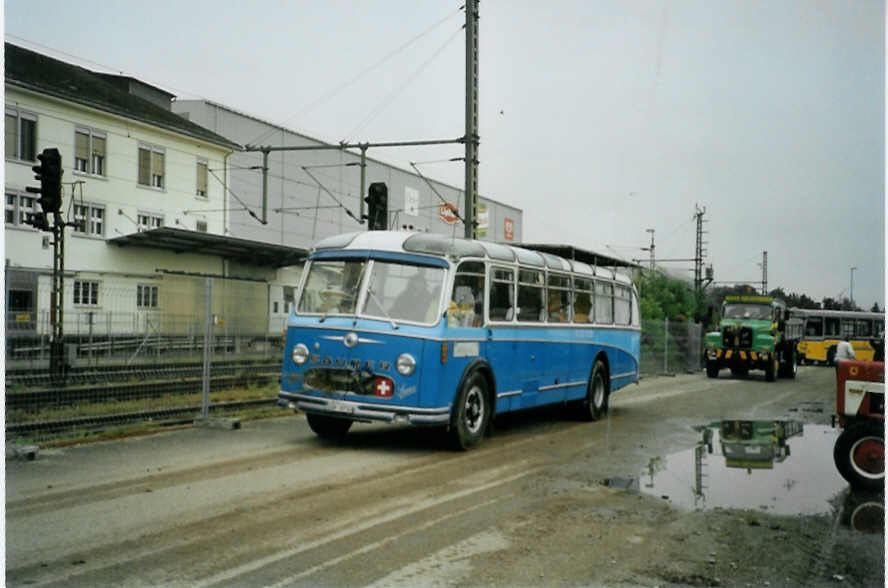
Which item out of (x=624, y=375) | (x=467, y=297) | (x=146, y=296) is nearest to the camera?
(x=467, y=297)

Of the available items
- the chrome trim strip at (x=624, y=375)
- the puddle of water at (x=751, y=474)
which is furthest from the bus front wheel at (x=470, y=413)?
the chrome trim strip at (x=624, y=375)

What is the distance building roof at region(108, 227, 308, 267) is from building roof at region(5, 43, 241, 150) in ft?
11.5

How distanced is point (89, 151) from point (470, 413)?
60.7 ft

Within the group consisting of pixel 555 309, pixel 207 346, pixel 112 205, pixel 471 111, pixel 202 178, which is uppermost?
pixel 202 178

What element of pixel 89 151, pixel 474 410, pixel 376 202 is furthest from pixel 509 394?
pixel 89 151

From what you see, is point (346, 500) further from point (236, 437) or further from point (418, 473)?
point (236, 437)

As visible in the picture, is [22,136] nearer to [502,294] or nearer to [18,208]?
[18,208]

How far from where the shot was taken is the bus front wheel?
37.3 feet

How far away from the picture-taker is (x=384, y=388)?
10.9 meters

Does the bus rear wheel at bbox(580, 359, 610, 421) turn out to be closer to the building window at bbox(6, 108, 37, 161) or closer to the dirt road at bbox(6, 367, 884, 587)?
the dirt road at bbox(6, 367, 884, 587)

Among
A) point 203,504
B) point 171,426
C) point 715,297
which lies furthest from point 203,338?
point 715,297

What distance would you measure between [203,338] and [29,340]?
10.8 ft

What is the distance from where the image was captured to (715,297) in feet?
200

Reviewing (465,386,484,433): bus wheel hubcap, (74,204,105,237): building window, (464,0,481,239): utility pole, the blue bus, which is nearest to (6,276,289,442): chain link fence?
the blue bus
